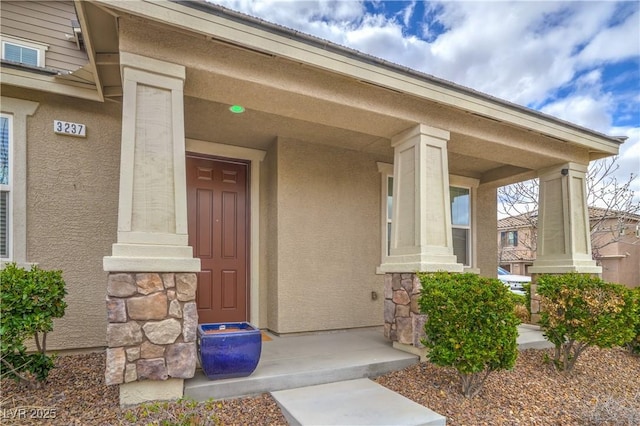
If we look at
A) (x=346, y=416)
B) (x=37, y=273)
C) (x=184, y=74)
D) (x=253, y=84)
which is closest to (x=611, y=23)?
(x=253, y=84)

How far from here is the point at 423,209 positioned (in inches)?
167

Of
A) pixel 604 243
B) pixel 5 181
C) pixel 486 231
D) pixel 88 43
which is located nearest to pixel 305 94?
pixel 88 43

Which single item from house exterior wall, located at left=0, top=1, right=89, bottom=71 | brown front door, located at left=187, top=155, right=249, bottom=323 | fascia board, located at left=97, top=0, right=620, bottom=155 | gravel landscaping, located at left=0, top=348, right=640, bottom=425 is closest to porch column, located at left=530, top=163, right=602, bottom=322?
fascia board, located at left=97, top=0, right=620, bottom=155

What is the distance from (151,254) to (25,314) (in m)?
1.14

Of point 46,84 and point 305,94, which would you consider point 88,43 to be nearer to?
point 46,84

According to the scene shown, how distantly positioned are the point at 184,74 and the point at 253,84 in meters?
0.64

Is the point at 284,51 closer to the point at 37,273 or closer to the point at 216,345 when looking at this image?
the point at 216,345

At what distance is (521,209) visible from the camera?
12719 mm

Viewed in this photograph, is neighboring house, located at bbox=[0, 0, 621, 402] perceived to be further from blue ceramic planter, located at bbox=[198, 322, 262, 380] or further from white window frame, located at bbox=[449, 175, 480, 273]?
blue ceramic planter, located at bbox=[198, 322, 262, 380]

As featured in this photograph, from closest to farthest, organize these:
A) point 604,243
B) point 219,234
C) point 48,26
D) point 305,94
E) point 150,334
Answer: point 150,334
point 305,94
point 219,234
point 48,26
point 604,243

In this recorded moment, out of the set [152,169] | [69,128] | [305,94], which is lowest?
[152,169]

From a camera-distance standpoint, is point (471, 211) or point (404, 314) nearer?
point (404, 314)

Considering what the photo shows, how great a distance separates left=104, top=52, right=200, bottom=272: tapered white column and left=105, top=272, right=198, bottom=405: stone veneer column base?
0.15 m

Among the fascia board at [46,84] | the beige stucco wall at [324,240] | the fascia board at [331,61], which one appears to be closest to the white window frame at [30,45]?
the fascia board at [46,84]
